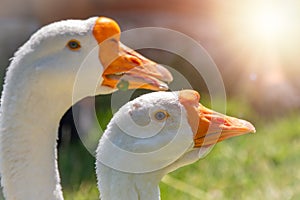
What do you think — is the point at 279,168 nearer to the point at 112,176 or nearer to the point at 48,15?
the point at 48,15

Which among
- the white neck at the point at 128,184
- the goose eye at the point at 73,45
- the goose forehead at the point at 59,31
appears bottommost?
the white neck at the point at 128,184

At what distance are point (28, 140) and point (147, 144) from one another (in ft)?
1.51

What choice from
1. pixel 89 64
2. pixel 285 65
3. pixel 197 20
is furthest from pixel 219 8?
pixel 89 64

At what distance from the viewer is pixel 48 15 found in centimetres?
643

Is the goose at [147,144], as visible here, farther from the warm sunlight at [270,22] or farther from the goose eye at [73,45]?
the warm sunlight at [270,22]

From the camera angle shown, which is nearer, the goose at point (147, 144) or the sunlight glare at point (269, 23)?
the goose at point (147, 144)

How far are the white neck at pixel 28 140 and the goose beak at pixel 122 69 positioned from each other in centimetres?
20

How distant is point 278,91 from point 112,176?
4.07 metres

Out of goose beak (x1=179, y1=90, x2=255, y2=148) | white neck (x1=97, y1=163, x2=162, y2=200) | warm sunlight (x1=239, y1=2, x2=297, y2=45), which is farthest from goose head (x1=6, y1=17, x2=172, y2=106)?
warm sunlight (x1=239, y1=2, x2=297, y2=45)

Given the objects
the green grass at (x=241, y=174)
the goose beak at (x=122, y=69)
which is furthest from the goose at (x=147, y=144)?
the green grass at (x=241, y=174)

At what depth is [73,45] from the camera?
2.81 metres

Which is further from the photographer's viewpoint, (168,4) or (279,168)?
(168,4)

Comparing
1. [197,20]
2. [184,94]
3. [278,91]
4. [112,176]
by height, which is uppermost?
[184,94]

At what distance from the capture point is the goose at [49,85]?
280 centimetres
